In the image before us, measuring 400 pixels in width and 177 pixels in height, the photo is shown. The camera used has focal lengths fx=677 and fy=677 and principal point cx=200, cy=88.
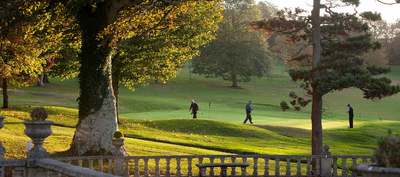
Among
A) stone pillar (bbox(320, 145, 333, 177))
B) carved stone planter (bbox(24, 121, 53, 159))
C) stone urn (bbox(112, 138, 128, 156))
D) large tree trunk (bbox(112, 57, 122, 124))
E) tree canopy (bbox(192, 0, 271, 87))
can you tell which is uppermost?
tree canopy (bbox(192, 0, 271, 87))

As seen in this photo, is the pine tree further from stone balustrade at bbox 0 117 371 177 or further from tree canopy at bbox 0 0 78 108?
tree canopy at bbox 0 0 78 108

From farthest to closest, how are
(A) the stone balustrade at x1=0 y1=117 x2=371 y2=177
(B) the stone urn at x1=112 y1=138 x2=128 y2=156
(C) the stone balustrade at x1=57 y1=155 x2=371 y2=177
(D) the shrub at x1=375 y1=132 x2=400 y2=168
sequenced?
(C) the stone balustrade at x1=57 y1=155 x2=371 y2=177 → (B) the stone urn at x1=112 y1=138 x2=128 y2=156 → (A) the stone balustrade at x1=0 y1=117 x2=371 y2=177 → (D) the shrub at x1=375 y1=132 x2=400 y2=168

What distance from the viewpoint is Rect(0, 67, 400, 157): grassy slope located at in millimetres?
34281

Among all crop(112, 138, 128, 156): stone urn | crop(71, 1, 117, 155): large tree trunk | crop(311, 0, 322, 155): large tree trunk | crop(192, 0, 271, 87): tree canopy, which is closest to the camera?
crop(112, 138, 128, 156): stone urn

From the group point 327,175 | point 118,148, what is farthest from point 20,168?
point 327,175

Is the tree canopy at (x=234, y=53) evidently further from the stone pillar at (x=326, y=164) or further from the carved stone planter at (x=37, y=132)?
the carved stone planter at (x=37, y=132)

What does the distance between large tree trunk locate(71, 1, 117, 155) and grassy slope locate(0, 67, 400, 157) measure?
2.51 m

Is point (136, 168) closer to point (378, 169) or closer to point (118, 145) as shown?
point (118, 145)

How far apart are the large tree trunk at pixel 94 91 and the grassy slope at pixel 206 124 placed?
2514 mm

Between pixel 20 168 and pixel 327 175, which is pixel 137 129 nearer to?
pixel 327 175

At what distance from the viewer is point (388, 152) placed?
8.56m

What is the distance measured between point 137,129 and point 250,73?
59.4m

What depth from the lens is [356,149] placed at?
4112 centimetres

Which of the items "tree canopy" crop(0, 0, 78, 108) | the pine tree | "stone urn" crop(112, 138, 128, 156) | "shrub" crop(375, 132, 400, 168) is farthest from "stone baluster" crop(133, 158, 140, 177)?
"shrub" crop(375, 132, 400, 168)
